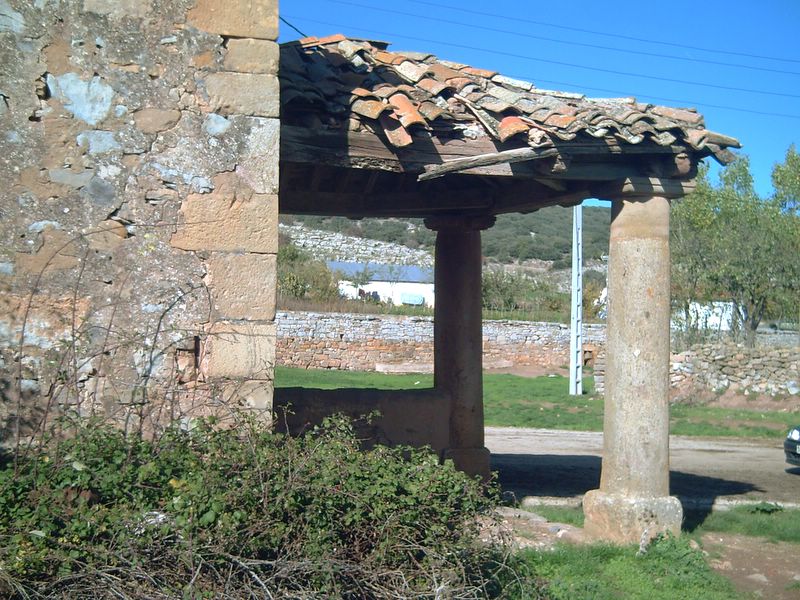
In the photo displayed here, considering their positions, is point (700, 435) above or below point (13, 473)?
below

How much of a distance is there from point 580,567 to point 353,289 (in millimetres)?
35643

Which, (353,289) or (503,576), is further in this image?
(353,289)

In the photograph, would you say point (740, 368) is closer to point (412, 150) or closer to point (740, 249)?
point (740, 249)

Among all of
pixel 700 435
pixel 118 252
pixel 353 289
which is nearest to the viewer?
pixel 118 252

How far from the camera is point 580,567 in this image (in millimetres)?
6027

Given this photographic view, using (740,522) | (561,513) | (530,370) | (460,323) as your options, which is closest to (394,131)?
(460,323)

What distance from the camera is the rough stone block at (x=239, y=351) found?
4.95 meters

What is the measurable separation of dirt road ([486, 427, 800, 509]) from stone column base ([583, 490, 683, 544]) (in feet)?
5.48

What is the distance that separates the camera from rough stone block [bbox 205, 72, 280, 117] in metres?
5.02

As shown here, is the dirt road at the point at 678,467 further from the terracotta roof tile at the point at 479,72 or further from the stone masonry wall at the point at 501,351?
the stone masonry wall at the point at 501,351

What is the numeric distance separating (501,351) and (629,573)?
82.9 ft

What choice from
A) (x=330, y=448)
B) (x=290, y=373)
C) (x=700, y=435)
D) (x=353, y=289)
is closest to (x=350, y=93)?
(x=330, y=448)

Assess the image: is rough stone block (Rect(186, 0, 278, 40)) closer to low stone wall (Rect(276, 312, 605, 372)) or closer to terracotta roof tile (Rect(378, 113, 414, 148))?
terracotta roof tile (Rect(378, 113, 414, 148))

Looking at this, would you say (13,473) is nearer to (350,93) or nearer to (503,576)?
(503,576)
